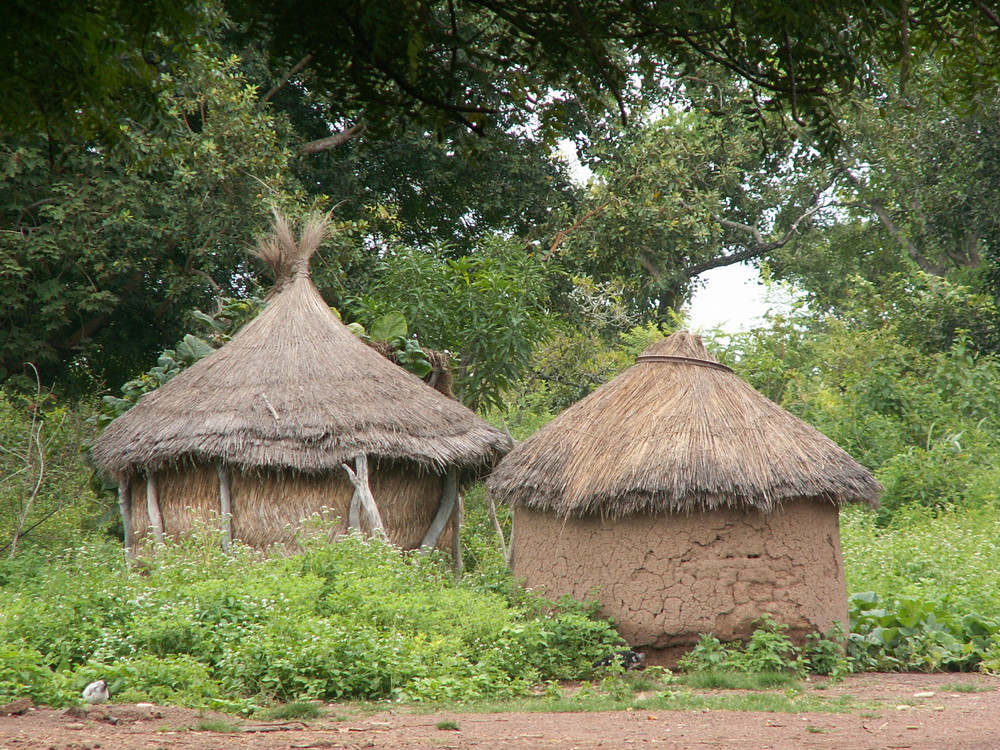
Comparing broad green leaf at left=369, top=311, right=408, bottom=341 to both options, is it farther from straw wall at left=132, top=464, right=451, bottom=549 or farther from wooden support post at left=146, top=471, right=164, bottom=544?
wooden support post at left=146, top=471, right=164, bottom=544

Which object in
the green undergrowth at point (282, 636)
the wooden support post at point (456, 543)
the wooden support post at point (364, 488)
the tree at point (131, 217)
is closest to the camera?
the green undergrowth at point (282, 636)

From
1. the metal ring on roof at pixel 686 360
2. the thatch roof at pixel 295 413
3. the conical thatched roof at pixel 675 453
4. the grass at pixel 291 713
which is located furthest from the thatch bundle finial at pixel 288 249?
the grass at pixel 291 713

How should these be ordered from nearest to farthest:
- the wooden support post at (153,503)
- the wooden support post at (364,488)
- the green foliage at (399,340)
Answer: the wooden support post at (364,488) → the wooden support post at (153,503) → the green foliage at (399,340)

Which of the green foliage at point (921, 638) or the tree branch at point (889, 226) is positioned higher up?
the tree branch at point (889, 226)

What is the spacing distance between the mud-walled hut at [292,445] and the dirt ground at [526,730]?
385 cm

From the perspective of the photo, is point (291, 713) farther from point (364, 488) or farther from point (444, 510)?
point (444, 510)

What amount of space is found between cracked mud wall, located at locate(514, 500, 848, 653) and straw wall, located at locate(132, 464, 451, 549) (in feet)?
8.44

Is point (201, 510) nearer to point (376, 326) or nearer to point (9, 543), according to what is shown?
point (376, 326)

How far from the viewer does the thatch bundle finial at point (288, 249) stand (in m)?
11.3

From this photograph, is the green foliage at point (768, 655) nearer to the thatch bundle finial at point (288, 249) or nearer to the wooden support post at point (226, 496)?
the wooden support post at point (226, 496)

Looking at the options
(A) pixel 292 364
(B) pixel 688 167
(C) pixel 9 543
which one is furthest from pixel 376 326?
(B) pixel 688 167

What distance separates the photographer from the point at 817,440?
8.28 meters

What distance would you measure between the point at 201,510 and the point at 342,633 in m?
3.64

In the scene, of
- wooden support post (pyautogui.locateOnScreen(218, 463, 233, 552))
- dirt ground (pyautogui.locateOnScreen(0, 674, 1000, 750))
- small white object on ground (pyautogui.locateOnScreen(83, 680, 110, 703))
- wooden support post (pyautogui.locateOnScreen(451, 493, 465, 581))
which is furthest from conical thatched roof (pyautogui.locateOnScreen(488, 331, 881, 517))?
small white object on ground (pyautogui.locateOnScreen(83, 680, 110, 703))
